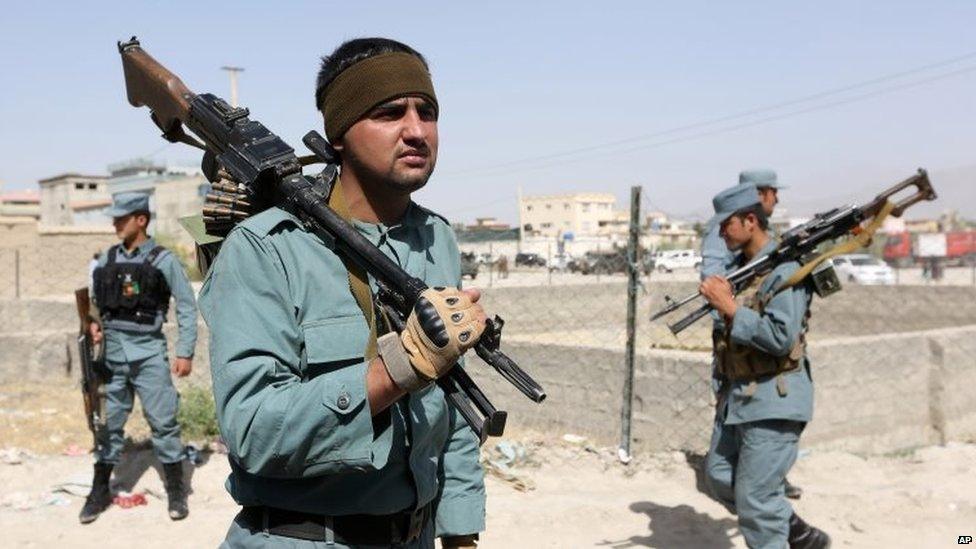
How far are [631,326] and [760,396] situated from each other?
88.0 inches

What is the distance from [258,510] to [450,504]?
0.49 metres

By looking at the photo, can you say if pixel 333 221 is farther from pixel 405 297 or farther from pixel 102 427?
pixel 102 427

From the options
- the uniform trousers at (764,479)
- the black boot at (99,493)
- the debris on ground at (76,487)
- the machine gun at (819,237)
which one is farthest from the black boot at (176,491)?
the uniform trousers at (764,479)

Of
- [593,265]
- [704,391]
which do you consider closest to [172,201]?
[593,265]

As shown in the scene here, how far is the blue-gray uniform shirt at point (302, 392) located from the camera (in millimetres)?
1544

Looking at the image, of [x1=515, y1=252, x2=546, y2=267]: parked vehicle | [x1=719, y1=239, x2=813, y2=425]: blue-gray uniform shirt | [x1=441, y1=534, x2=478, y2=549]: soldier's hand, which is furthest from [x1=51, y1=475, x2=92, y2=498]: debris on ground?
[x1=515, y1=252, x2=546, y2=267]: parked vehicle

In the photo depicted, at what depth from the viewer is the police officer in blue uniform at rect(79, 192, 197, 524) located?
17.2 ft

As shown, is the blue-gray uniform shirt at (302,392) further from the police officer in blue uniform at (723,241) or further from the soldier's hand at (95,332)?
the soldier's hand at (95,332)

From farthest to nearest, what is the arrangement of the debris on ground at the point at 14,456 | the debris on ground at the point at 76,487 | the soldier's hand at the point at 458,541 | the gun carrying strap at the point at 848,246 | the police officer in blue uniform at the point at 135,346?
the debris on ground at the point at 14,456
the debris on ground at the point at 76,487
the police officer in blue uniform at the point at 135,346
the gun carrying strap at the point at 848,246
the soldier's hand at the point at 458,541

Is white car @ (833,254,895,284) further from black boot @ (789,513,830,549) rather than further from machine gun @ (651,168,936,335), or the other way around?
black boot @ (789,513,830,549)

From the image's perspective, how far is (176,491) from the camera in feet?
17.2

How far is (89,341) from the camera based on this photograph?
211 inches

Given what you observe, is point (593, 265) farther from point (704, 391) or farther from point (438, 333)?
point (438, 333)

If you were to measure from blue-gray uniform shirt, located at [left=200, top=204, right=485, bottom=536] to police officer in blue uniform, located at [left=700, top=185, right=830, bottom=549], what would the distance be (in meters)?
2.30
